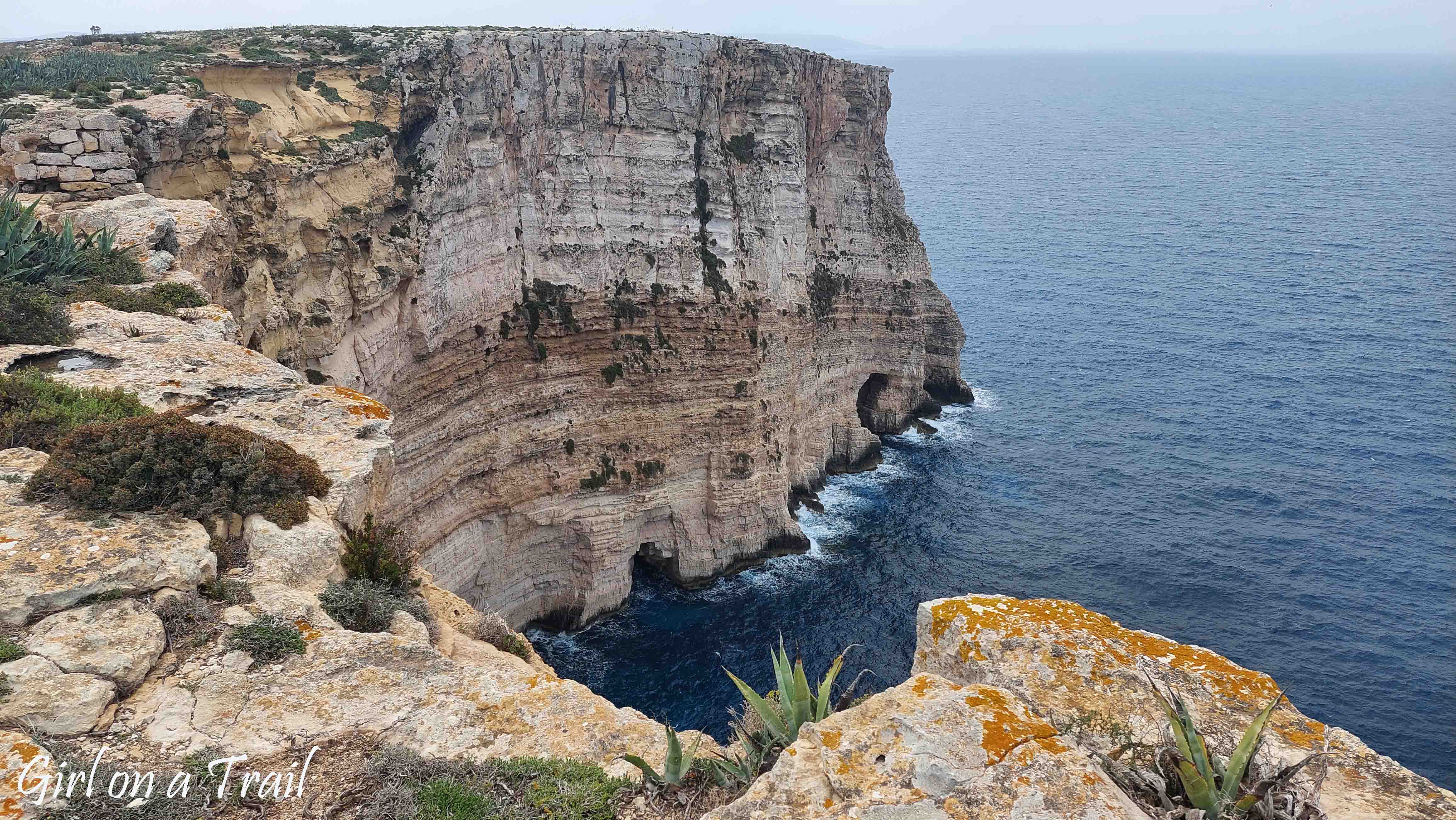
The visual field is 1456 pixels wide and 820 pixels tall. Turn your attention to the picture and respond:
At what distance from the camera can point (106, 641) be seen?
8320 mm

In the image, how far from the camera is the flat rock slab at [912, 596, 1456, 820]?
296 inches

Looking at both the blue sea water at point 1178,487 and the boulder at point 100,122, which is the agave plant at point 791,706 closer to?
the boulder at point 100,122

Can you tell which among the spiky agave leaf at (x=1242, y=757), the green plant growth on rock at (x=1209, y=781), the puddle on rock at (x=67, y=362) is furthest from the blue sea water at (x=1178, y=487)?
the spiky agave leaf at (x=1242, y=757)

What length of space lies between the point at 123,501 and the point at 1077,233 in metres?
103

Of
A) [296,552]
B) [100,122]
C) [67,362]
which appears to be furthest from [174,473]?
[100,122]

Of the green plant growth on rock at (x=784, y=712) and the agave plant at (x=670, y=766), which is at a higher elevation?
the green plant growth on rock at (x=784, y=712)

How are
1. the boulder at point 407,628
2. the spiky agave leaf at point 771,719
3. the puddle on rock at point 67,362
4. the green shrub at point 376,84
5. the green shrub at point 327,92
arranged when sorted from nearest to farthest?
the spiky agave leaf at point 771,719, the boulder at point 407,628, the puddle on rock at point 67,362, the green shrub at point 327,92, the green shrub at point 376,84

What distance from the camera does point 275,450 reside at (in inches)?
458

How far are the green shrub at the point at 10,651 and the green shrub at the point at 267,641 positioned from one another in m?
1.69

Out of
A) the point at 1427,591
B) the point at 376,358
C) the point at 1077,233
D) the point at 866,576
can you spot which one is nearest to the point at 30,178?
the point at 376,358

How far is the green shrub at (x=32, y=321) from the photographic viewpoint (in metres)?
14.4

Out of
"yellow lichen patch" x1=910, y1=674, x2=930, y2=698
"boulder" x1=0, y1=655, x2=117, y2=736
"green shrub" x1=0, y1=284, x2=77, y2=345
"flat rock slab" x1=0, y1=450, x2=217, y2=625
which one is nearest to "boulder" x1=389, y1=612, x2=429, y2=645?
"flat rock slab" x1=0, y1=450, x2=217, y2=625

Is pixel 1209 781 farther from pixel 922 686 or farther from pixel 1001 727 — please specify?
pixel 922 686

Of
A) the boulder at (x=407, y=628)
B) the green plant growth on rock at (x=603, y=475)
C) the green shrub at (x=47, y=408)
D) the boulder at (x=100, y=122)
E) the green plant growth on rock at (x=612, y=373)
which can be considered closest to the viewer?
the boulder at (x=407, y=628)
